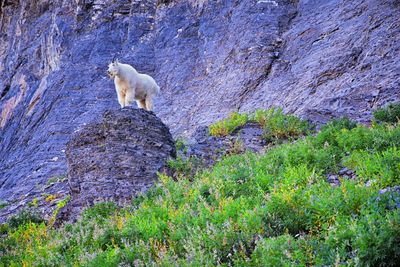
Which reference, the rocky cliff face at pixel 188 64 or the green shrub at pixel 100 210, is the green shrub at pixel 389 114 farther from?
the green shrub at pixel 100 210

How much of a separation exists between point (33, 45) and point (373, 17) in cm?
2514

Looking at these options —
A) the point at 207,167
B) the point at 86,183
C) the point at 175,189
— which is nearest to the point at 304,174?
the point at 175,189

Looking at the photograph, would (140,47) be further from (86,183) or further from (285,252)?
(285,252)

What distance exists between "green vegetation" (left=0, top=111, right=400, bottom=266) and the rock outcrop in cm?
96

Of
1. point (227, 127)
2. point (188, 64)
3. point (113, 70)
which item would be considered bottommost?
point (188, 64)

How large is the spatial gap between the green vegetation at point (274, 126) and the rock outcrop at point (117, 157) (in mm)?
2775

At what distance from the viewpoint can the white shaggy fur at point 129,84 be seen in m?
16.7

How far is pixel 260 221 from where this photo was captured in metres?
6.28

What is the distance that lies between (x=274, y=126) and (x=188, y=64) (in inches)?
530

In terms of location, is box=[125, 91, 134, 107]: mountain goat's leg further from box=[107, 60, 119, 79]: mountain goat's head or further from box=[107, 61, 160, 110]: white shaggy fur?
box=[107, 60, 119, 79]: mountain goat's head

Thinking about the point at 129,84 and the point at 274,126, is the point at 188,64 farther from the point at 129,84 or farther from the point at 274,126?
the point at 274,126

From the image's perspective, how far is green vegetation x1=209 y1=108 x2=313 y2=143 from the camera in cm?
1390

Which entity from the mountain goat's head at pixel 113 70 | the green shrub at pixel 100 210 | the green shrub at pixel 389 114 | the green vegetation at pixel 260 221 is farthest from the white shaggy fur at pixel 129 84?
the green shrub at pixel 389 114

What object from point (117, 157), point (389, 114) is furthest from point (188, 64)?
point (389, 114)
